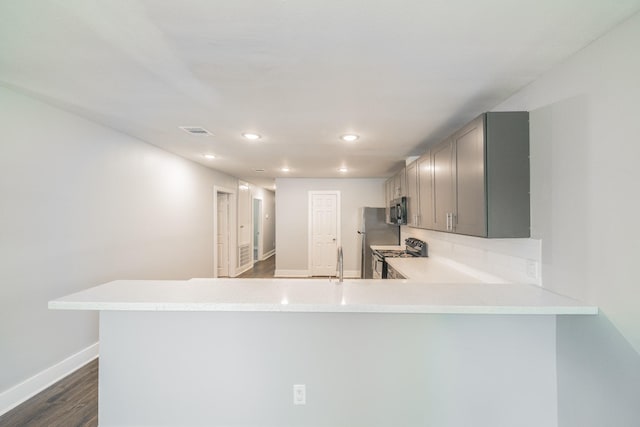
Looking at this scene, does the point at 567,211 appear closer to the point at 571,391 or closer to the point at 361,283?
the point at 571,391

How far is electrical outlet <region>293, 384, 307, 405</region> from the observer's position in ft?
5.61

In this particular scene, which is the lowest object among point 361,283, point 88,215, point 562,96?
point 361,283

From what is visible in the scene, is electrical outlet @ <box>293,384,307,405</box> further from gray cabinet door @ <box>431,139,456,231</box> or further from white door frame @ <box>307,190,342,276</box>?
white door frame @ <box>307,190,342,276</box>

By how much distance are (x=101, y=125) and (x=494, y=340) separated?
13.2ft

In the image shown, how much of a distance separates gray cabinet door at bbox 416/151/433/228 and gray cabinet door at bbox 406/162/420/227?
10 cm

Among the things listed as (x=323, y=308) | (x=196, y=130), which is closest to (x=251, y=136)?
(x=196, y=130)

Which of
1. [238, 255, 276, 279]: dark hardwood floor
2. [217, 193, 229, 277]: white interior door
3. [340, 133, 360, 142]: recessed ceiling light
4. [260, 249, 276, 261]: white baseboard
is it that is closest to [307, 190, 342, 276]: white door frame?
[238, 255, 276, 279]: dark hardwood floor

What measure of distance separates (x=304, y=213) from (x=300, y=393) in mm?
4898

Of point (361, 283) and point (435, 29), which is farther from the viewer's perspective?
point (361, 283)

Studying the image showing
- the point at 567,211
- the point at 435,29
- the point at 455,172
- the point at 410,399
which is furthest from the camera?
the point at 455,172

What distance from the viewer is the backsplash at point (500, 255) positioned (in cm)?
176

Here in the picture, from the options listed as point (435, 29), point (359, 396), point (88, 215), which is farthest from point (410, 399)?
point (88, 215)

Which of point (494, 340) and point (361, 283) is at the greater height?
point (361, 283)

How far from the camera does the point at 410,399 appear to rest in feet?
5.58
